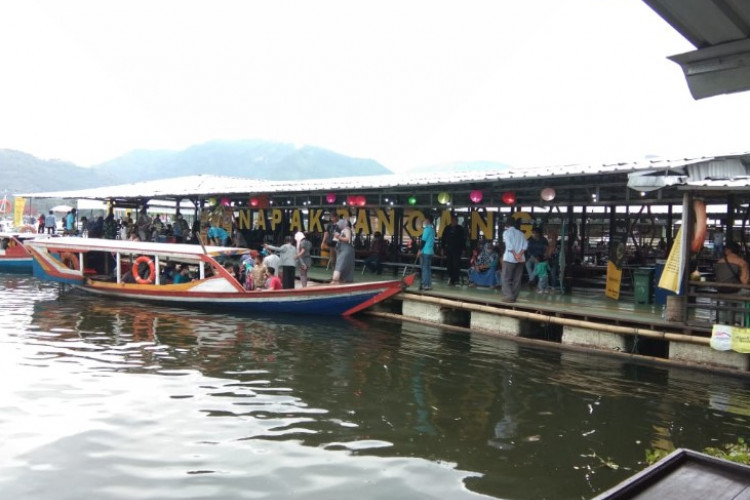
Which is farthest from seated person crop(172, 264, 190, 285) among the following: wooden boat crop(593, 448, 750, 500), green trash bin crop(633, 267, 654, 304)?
wooden boat crop(593, 448, 750, 500)

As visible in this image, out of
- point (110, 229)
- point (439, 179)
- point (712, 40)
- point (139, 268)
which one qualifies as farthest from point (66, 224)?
point (712, 40)

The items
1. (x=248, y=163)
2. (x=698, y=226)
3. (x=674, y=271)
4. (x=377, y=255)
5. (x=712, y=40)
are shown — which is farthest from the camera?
(x=248, y=163)

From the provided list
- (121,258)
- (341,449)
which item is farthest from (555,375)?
(121,258)

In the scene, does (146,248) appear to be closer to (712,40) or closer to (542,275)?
(542,275)

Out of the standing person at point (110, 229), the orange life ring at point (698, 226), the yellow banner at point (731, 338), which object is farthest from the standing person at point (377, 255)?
the standing person at point (110, 229)

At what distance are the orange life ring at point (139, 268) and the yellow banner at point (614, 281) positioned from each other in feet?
36.9

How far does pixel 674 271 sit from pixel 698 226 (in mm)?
840

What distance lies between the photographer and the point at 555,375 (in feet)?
30.3

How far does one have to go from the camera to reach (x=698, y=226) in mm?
9469

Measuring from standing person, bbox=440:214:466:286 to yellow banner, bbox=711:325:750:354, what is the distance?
22.2ft

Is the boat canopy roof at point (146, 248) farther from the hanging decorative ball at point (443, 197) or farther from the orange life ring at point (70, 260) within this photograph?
the hanging decorative ball at point (443, 197)

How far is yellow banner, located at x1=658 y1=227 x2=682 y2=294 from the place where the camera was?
9.64 meters

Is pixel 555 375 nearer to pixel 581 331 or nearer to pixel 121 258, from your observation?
pixel 581 331

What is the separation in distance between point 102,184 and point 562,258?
90535 millimetres
